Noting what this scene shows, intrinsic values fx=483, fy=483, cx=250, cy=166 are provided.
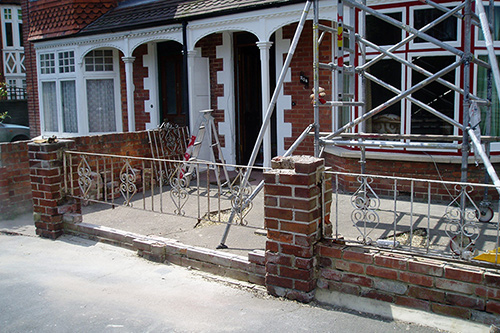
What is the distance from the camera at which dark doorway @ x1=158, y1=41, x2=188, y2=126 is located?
38.4 ft

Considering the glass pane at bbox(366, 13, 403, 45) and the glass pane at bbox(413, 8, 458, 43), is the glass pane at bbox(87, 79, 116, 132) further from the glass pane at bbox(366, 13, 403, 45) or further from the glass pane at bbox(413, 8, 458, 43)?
the glass pane at bbox(413, 8, 458, 43)

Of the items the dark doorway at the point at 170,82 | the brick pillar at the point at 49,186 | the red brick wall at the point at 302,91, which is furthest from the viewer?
the dark doorway at the point at 170,82

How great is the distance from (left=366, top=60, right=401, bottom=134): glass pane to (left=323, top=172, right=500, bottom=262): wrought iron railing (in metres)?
0.89

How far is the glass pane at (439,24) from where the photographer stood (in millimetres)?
7102

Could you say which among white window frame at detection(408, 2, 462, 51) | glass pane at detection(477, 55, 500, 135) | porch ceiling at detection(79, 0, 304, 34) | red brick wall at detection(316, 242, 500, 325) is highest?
porch ceiling at detection(79, 0, 304, 34)

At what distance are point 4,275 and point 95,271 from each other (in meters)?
0.89

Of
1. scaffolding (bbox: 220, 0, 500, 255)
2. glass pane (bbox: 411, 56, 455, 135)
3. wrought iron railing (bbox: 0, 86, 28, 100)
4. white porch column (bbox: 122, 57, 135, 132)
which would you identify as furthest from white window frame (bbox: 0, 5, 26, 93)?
scaffolding (bbox: 220, 0, 500, 255)

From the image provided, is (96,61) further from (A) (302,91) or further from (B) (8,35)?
(B) (8,35)

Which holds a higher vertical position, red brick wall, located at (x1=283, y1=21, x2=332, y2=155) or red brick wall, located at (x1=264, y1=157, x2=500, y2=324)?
red brick wall, located at (x1=283, y1=21, x2=332, y2=155)

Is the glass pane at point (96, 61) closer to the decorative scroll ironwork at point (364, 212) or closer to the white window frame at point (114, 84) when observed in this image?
the white window frame at point (114, 84)

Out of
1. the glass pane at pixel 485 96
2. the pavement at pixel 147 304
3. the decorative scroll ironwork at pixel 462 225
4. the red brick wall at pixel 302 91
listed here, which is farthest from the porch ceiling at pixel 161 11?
the pavement at pixel 147 304

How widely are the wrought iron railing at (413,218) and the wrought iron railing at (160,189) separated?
3.85ft

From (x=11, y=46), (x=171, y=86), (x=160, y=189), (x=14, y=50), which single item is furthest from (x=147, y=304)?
(x=11, y=46)

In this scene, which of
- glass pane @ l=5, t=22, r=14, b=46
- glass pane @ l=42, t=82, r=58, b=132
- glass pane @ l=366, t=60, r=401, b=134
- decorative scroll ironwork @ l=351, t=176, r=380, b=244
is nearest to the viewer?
decorative scroll ironwork @ l=351, t=176, r=380, b=244
